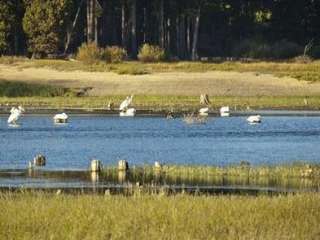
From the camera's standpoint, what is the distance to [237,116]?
56.5 meters

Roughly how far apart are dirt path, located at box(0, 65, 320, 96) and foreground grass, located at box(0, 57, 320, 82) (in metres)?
0.72

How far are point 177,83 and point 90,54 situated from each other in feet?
30.1

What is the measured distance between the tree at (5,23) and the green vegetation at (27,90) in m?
7.48

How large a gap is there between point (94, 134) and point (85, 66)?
88.4 feet

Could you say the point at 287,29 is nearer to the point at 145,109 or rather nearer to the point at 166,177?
the point at 145,109

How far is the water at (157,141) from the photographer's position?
34.9m

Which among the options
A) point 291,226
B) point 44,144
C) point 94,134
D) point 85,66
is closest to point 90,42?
point 85,66

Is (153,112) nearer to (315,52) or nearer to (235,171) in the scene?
(235,171)

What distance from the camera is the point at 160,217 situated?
2048 centimetres

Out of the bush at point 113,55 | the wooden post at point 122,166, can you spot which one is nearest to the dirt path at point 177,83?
the bush at point 113,55

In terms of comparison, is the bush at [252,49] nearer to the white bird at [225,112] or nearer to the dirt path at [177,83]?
the dirt path at [177,83]

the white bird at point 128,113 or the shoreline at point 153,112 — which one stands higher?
the white bird at point 128,113

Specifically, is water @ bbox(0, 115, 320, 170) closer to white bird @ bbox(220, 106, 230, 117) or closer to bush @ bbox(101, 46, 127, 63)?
white bird @ bbox(220, 106, 230, 117)

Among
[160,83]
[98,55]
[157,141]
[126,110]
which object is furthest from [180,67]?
[157,141]
